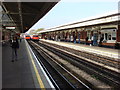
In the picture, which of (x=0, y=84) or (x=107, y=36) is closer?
(x=0, y=84)

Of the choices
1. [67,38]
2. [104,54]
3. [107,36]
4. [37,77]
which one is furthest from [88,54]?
[67,38]

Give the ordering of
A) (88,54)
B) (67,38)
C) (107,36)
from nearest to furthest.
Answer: (88,54)
(107,36)
(67,38)

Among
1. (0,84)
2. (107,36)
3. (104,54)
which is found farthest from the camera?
(107,36)

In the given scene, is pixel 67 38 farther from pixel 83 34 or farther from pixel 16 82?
pixel 16 82

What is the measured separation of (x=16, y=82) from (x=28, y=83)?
1.52 ft

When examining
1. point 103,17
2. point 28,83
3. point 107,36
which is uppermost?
point 103,17

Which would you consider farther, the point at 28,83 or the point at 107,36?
the point at 107,36

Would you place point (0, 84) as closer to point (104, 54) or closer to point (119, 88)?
point (119, 88)

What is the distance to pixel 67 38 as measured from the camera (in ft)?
129

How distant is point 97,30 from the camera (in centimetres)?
2269

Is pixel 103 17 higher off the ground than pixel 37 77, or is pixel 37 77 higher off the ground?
pixel 103 17

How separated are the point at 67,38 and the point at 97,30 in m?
16.9

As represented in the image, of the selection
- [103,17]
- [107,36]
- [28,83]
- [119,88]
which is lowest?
[119,88]

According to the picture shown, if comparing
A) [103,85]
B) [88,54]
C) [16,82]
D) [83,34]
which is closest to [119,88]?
[103,85]
